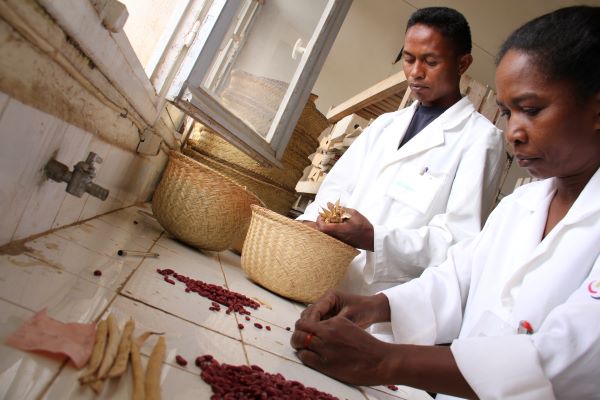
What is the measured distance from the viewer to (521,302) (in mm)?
1035

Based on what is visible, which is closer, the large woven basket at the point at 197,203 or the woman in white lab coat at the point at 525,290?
the woman in white lab coat at the point at 525,290

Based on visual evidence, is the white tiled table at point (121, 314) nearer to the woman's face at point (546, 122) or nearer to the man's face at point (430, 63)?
the woman's face at point (546, 122)

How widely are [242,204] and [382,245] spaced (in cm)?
73

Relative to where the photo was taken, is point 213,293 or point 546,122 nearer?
point 546,122

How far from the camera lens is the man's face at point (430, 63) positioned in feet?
6.08

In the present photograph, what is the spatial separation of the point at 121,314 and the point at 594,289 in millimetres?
Result: 916

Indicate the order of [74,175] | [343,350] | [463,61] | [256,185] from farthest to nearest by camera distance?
[256,185] → [463,61] → [74,175] → [343,350]

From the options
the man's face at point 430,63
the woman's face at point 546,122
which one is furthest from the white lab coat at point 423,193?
the woman's face at point 546,122

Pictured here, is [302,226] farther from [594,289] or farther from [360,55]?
[360,55]

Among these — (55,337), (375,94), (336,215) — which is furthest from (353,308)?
(375,94)

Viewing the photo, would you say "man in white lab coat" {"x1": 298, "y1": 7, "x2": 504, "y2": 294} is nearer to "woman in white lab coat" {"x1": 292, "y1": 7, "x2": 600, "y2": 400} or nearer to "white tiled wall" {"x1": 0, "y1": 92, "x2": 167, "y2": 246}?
"woman in white lab coat" {"x1": 292, "y1": 7, "x2": 600, "y2": 400}

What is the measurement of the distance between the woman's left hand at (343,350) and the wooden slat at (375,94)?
2.15 metres

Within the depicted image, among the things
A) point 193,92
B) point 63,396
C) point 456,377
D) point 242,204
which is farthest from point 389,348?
point 193,92

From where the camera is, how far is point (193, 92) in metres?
1.90
